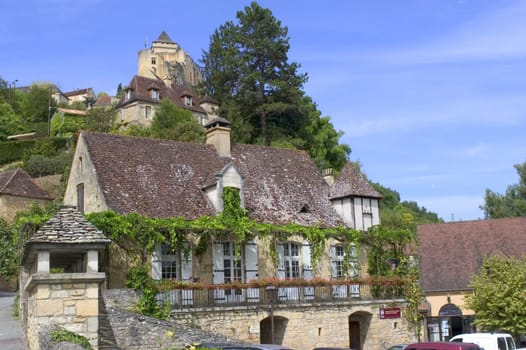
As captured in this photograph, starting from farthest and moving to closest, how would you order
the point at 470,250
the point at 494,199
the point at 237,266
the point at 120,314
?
1. the point at 494,199
2. the point at 470,250
3. the point at 237,266
4. the point at 120,314

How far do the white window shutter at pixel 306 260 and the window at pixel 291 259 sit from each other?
251mm

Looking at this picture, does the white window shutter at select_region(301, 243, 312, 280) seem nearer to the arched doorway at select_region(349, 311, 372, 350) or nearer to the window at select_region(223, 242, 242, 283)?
the arched doorway at select_region(349, 311, 372, 350)

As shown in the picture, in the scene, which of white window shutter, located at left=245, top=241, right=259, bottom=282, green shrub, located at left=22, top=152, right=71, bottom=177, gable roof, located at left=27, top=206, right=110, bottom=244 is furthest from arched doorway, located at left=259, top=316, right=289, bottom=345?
green shrub, located at left=22, top=152, right=71, bottom=177

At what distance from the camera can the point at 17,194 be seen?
45.5 metres

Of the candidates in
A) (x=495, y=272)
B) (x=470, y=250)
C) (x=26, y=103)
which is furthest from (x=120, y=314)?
(x=26, y=103)

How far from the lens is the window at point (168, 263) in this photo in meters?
24.7

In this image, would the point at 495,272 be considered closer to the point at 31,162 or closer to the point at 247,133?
the point at 247,133

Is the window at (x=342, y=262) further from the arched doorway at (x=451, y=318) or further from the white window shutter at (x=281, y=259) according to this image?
the arched doorway at (x=451, y=318)

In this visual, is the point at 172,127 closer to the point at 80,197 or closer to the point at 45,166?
the point at 45,166

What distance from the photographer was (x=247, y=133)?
47.6m

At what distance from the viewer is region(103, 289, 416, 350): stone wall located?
64.3 ft

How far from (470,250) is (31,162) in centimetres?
3811

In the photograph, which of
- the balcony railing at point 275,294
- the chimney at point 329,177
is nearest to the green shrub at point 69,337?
the balcony railing at point 275,294

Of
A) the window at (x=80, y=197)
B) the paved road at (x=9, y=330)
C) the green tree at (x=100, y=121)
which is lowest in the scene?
the paved road at (x=9, y=330)
